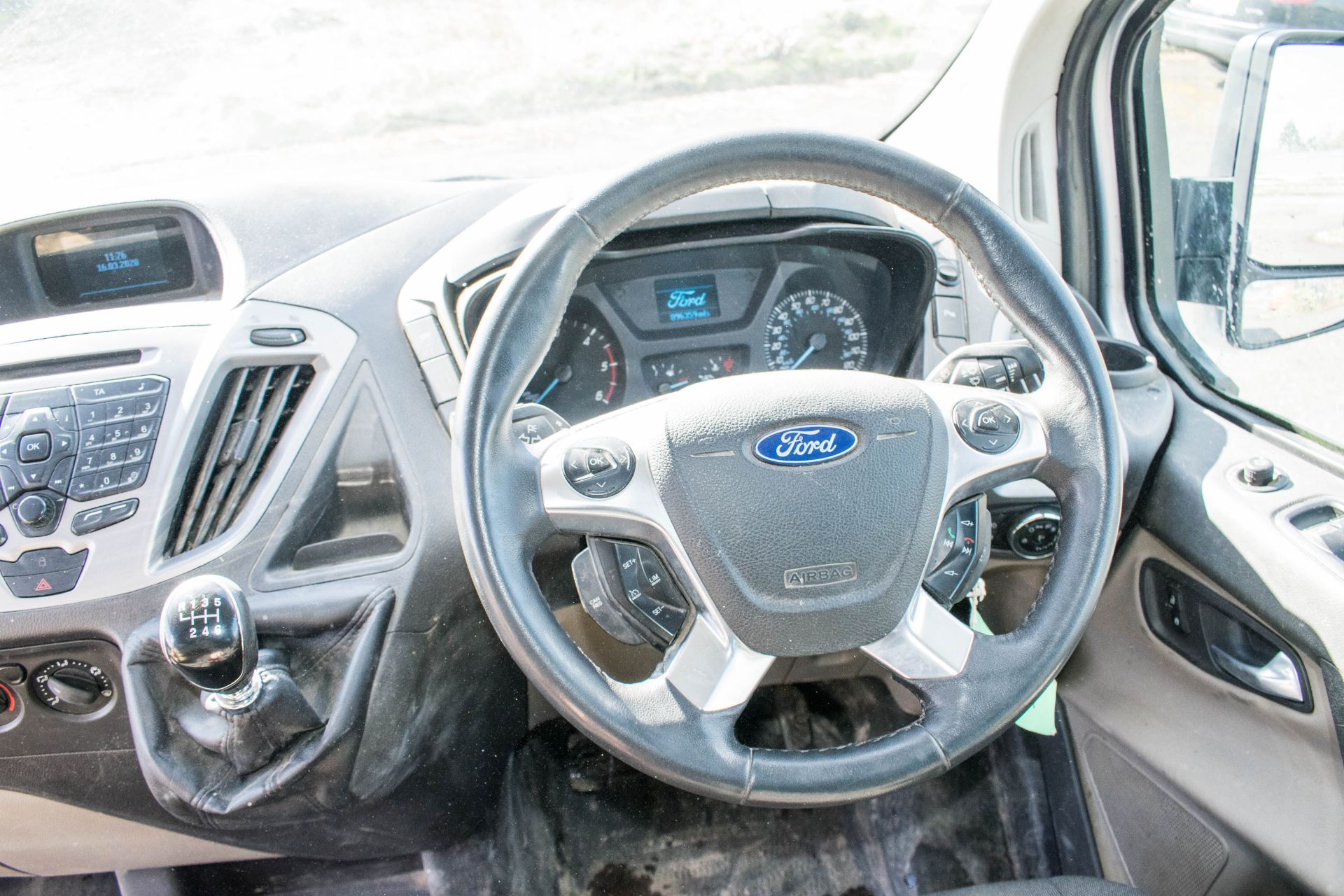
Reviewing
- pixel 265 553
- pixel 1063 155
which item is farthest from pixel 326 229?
pixel 1063 155

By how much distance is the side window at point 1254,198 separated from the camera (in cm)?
165

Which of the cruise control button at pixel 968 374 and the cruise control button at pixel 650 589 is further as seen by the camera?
the cruise control button at pixel 968 374

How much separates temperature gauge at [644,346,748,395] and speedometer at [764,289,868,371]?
67 millimetres

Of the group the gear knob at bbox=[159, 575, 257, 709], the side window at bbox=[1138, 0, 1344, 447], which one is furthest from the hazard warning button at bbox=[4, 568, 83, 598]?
the side window at bbox=[1138, 0, 1344, 447]

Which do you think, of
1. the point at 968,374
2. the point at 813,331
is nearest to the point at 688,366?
the point at 813,331

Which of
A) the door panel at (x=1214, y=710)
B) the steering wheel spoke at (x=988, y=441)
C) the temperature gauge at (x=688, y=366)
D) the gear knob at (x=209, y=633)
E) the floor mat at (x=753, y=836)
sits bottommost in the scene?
the floor mat at (x=753, y=836)

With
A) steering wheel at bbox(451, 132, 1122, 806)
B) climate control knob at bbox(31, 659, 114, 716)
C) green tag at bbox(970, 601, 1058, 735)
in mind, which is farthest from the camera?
climate control knob at bbox(31, 659, 114, 716)

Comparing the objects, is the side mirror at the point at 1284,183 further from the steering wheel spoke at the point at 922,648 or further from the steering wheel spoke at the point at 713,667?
the steering wheel spoke at the point at 713,667

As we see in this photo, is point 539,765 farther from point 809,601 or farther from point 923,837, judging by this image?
point 809,601

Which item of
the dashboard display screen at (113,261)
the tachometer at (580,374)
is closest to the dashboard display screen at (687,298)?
the tachometer at (580,374)

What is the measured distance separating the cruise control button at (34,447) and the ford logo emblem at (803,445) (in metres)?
1.03

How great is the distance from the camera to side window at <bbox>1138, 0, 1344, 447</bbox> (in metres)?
1.65

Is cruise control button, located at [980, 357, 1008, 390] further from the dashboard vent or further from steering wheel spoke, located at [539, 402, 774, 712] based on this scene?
the dashboard vent

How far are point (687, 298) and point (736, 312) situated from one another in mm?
102
